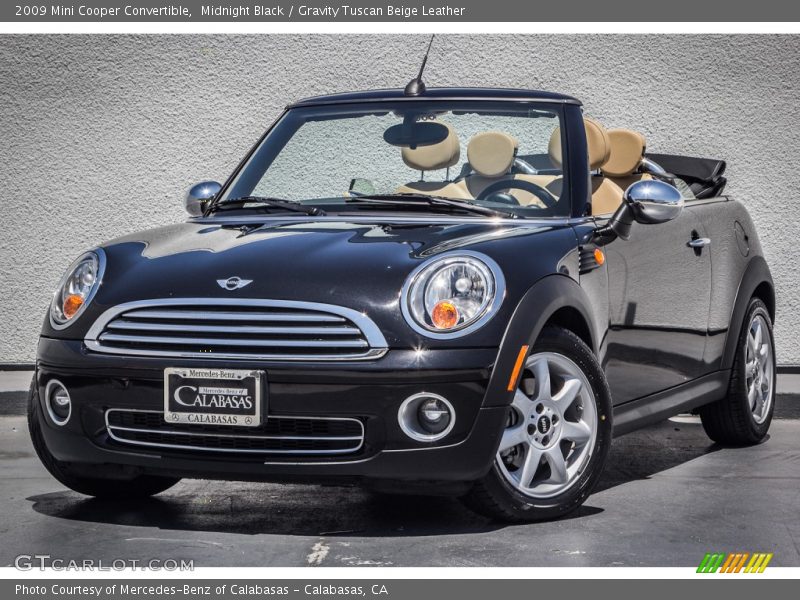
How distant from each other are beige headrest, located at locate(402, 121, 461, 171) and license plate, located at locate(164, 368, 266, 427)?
167cm

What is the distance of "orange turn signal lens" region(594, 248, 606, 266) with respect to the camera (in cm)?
531

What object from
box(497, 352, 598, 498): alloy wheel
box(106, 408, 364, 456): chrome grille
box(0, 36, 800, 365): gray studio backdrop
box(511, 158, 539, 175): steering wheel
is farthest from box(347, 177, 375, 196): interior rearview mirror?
box(0, 36, 800, 365): gray studio backdrop

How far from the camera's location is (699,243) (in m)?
6.30

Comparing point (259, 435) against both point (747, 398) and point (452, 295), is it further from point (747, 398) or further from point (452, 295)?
point (747, 398)

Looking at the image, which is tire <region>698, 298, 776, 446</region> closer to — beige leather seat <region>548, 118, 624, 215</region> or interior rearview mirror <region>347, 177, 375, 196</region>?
beige leather seat <region>548, 118, 624, 215</region>

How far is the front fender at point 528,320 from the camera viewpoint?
457 centimetres

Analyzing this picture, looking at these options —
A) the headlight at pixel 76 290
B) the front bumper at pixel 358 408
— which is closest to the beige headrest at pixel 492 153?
the front bumper at pixel 358 408

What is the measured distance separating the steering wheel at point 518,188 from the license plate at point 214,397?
1461 millimetres

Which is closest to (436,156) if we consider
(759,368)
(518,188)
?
(518,188)

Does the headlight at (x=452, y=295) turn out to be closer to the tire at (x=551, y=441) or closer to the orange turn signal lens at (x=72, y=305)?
the tire at (x=551, y=441)

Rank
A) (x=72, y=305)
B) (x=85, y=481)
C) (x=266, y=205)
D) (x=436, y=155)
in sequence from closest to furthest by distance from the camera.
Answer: (x=72, y=305) → (x=85, y=481) → (x=266, y=205) → (x=436, y=155)

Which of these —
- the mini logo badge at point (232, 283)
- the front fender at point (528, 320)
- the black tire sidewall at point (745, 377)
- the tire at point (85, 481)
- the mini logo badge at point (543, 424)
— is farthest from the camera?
the black tire sidewall at point (745, 377)

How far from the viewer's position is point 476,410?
454 centimetres

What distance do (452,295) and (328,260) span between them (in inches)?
17.5
